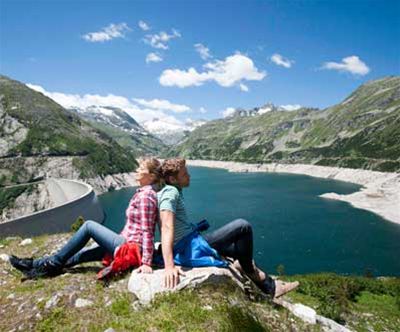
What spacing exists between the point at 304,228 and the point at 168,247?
76775 mm

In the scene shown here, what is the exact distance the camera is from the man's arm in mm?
6848

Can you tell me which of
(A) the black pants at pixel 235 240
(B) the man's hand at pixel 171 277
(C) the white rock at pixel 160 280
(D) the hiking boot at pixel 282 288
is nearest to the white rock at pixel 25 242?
(C) the white rock at pixel 160 280

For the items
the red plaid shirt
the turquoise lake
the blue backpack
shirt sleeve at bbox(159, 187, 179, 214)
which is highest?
shirt sleeve at bbox(159, 187, 179, 214)

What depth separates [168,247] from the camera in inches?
274

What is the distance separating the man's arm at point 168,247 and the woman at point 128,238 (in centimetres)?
49

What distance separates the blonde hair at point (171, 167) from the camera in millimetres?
7668

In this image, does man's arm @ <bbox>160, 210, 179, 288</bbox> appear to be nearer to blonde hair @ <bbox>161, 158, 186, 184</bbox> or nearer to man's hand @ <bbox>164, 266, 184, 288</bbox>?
man's hand @ <bbox>164, 266, 184, 288</bbox>

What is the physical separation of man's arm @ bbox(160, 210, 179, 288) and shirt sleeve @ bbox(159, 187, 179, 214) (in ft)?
0.28

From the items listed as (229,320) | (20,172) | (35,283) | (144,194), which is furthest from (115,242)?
(20,172)

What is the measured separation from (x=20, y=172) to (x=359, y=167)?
15949 cm

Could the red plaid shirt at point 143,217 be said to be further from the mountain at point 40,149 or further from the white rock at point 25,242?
→ the mountain at point 40,149

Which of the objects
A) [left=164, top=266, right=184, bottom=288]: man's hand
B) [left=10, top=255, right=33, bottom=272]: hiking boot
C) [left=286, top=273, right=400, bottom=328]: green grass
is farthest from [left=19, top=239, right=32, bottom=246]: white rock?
[left=286, top=273, right=400, bottom=328]: green grass

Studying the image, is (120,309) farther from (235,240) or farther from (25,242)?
(25,242)

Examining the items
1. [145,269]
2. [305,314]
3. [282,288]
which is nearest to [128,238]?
[145,269]
